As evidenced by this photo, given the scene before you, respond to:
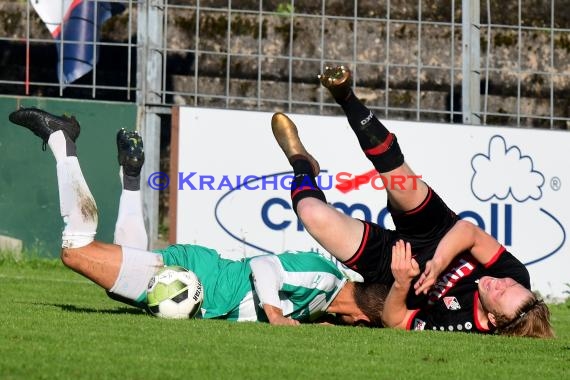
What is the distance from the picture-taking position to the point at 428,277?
7938 mm

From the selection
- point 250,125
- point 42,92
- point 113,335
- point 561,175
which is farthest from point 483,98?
point 113,335

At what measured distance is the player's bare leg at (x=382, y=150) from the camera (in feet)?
27.9

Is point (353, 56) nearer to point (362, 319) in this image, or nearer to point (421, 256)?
point (421, 256)

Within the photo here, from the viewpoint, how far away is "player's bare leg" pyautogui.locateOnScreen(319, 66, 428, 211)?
27.9 ft

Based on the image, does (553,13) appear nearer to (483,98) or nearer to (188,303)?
(483,98)

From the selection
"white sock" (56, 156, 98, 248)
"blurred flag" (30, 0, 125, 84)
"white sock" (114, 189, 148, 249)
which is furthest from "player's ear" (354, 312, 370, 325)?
"blurred flag" (30, 0, 125, 84)

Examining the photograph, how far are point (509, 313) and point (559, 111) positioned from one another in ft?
22.0

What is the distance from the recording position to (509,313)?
315 inches

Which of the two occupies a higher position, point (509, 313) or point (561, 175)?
point (561, 175)

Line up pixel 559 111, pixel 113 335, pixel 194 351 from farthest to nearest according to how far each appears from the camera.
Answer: pixel 559 111 → pixel 113 335 → pixel 194 351

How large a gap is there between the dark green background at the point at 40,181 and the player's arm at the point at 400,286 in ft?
16.6

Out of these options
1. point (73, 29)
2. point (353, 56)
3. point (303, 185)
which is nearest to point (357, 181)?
point (353, 56)

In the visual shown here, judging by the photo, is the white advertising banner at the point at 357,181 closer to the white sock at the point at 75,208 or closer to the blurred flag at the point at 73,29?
the blurred flag at the point at 73,29

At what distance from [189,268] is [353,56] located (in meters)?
5.87
